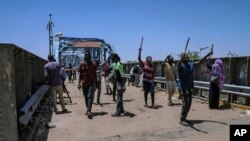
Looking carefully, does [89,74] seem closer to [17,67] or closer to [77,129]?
[77,129]

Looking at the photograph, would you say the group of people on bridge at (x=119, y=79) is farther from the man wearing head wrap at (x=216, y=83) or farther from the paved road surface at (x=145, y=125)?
the paved road surface at (x=145, y=125)

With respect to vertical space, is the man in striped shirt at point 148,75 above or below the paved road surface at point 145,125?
above

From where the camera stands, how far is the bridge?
5168mm

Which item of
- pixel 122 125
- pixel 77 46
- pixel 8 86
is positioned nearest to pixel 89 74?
pixel 122 125

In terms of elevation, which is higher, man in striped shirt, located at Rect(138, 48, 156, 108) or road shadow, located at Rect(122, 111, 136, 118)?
man in striped shirt, located at Rect(138, 48, 156, 108)

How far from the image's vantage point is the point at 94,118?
9.70 m

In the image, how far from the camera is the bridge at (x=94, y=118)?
5.17m

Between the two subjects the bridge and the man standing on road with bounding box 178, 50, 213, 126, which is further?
the man standing on road with bounding box 178, 50, 213, 126

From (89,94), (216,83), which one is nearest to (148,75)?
(216,83)

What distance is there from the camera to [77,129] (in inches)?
327

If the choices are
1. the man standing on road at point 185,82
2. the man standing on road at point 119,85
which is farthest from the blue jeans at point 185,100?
the man standing on road at point 119,85

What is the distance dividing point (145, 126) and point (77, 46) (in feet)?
96.4

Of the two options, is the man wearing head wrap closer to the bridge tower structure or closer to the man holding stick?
the man holding stick

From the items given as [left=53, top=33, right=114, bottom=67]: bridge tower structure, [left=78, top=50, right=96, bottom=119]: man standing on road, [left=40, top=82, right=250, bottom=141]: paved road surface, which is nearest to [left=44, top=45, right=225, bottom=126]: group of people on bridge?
[left=78, top=50, right=96, bottom=119]: man standing on road
